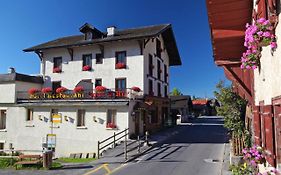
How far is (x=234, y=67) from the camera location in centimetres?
954

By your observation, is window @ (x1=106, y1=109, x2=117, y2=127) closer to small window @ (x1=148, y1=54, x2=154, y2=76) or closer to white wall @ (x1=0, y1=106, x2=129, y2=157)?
white wall @ (x1=0, y1=106, x2=129, y2=157)

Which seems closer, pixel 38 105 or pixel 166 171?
pixel 166 171

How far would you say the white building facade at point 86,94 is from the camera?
2275 centimetres

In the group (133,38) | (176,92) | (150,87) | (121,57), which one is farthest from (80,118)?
(176,92)

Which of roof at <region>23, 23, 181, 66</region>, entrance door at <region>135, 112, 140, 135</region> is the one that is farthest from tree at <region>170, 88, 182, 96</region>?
entrance door at <region>135, 112, 140, 135</region>

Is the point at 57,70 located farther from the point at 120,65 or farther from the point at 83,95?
the point at 120,65

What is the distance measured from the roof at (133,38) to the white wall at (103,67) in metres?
0.75

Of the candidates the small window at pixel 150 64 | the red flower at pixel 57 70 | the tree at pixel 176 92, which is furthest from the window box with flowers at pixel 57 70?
the tree at pixel 176 92

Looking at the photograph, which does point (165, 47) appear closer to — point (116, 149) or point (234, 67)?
point (116, 149)

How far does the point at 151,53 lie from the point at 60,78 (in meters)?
10.1

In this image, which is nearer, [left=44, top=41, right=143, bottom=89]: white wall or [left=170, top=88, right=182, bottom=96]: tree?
[left=44, top=41, right=143, bottom=89]: white wall

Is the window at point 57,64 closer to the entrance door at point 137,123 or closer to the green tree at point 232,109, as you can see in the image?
the entrance door at point 137,123

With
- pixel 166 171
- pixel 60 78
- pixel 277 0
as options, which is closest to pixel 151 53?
pixel 60 78

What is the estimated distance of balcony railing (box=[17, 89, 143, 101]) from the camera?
22.7 metres
